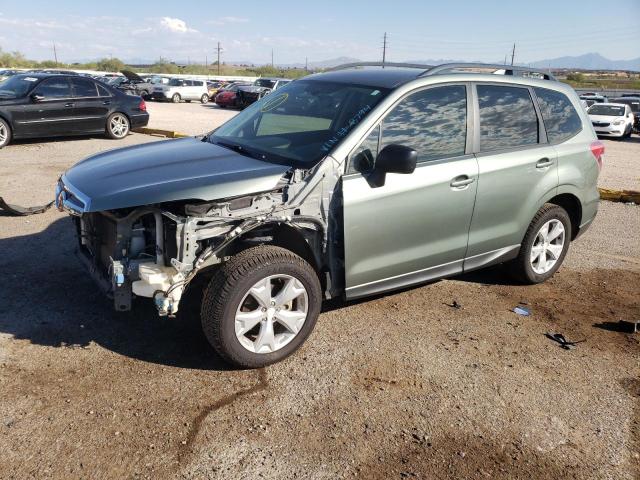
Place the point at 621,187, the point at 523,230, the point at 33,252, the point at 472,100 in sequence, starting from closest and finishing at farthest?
the point at 472,100 → the point at 523,230 → the point at 33,252 → the point at 621,187

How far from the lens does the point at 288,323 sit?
365 cm

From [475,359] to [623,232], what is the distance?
448 cm

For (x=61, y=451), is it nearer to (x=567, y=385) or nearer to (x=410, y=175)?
(x=410, y=175)

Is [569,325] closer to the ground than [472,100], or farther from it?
closer to the ground

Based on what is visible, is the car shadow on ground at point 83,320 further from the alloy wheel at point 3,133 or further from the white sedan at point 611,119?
the white sedan at point 611,119

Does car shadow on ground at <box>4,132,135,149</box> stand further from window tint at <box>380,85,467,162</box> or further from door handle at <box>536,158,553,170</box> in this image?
door handle at <box>536,158,553,170</box>

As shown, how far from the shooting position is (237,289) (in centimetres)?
336

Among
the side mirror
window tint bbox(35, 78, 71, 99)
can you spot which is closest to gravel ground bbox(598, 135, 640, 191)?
the side mirror

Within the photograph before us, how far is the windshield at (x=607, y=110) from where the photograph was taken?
21.9 m

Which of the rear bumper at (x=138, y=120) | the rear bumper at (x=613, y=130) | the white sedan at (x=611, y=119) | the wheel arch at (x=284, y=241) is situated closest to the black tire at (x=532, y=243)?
the wheel arch at (x=284, y=241)

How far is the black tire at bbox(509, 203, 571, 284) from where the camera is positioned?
493cm

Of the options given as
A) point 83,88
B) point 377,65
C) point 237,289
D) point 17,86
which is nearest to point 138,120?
point 83,88

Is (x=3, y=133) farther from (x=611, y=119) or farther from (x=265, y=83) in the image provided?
(x=611, y=119)

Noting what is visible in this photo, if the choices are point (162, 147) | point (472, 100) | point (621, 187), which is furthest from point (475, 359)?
point (621, 187)
